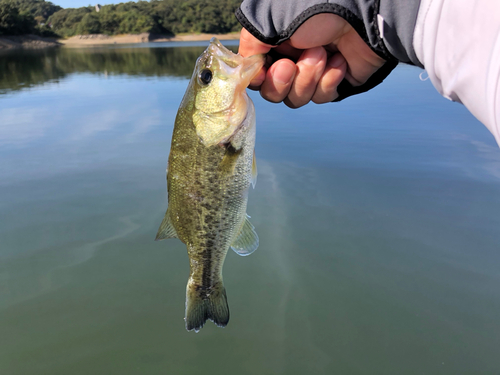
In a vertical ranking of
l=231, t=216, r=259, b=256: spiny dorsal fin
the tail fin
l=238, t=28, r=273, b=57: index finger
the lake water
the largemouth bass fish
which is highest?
l=238, t=28, r=273, b=57: index finger

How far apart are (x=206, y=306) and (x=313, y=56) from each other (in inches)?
70.2

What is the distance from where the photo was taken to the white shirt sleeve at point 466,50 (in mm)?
1103

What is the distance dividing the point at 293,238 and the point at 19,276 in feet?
11.0

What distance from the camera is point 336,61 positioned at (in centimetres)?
249

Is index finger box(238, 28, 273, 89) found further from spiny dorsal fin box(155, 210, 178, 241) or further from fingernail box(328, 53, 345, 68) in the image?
spiny dorsal fin box(155, 210, 178, 241)

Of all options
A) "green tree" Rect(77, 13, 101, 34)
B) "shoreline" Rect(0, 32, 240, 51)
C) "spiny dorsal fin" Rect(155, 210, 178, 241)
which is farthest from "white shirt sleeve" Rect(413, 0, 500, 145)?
"green tree" Rect(77, 13, 101, 34)

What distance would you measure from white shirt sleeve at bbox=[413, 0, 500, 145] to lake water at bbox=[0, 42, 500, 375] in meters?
2.66

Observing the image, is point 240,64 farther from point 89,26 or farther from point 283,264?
point 89,26

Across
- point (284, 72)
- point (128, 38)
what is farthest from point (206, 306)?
point (128, 38)

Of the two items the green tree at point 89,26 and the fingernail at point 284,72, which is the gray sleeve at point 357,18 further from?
the green tree at point 89,26

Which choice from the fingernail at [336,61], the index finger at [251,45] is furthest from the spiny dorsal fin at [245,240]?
the fingernail at [336,61]

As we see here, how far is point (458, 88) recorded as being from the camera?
1.34 m

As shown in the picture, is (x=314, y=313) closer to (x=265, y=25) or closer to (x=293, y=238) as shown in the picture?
(x=293, y=238)

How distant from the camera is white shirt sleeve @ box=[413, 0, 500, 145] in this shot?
1.10 meters
